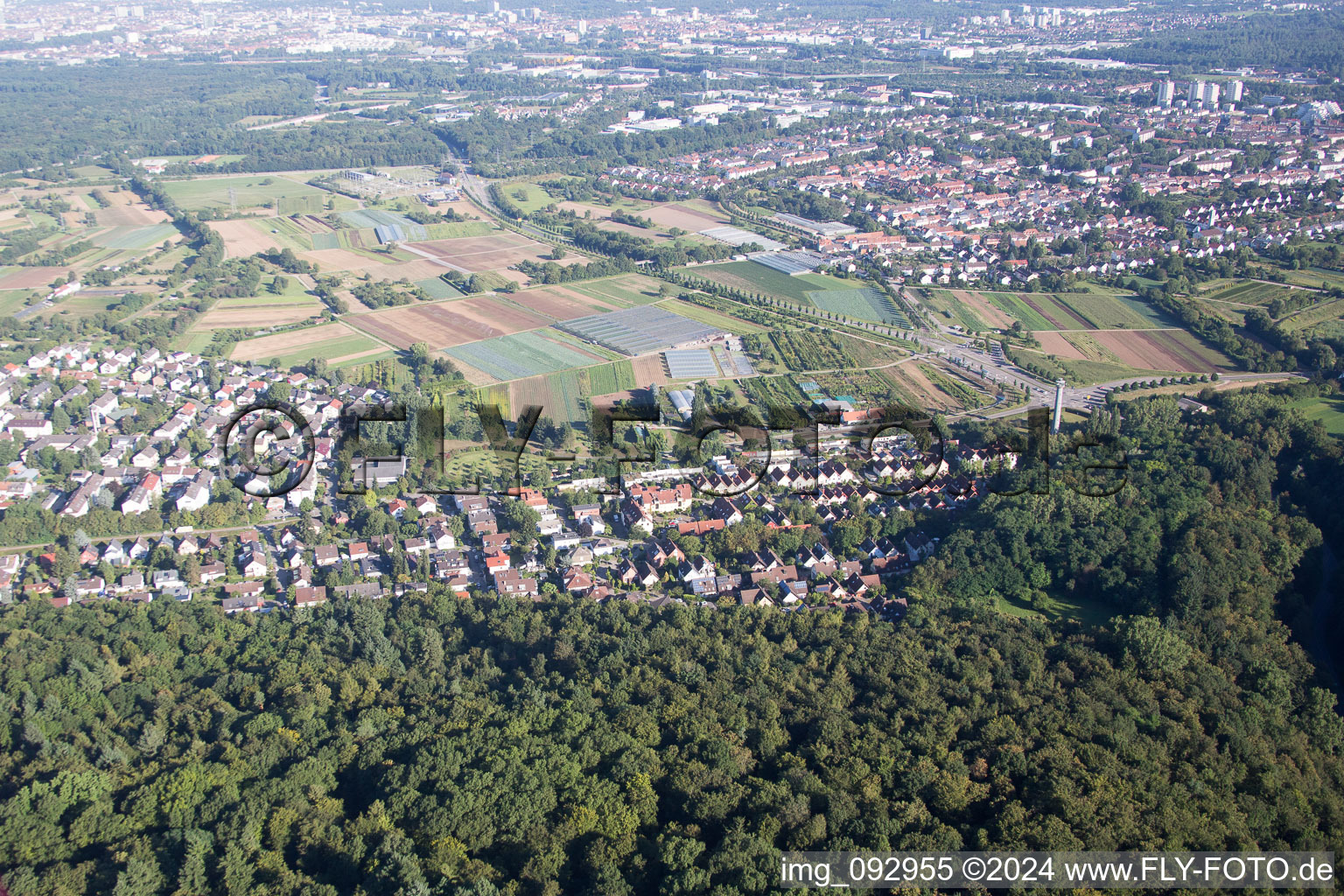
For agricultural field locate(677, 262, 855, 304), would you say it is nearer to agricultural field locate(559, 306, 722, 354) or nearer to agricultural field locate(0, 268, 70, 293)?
agricultural field locate(559, 306, 722, 354)

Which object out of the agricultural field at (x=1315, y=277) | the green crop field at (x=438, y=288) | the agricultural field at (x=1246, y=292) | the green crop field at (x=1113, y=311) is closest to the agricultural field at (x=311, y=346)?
the green crop field at (x=438, y=288)

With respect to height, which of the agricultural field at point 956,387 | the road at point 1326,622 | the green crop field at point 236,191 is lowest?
the road at point 1326,622

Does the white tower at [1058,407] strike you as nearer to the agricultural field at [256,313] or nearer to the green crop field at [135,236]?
the agricultural field at [256,313]

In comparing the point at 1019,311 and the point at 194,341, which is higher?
the point at 194,341

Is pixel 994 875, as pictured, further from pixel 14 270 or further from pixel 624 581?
pixel 14 270

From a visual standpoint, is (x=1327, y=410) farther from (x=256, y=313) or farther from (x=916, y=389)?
(x=256, y=313)

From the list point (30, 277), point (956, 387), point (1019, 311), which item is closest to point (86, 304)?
point (30, 277)

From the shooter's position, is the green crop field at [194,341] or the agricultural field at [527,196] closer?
the green crop field at [194,341]
